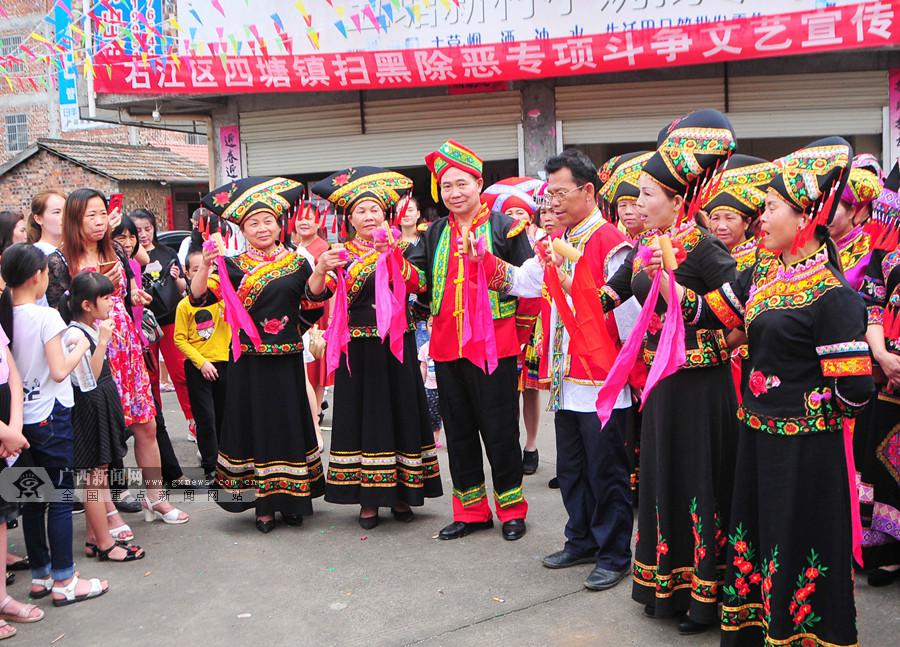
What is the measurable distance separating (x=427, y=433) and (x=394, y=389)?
33cm

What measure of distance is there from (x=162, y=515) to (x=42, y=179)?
16.3m

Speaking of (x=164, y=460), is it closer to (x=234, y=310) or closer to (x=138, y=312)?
(x=138, y=312)

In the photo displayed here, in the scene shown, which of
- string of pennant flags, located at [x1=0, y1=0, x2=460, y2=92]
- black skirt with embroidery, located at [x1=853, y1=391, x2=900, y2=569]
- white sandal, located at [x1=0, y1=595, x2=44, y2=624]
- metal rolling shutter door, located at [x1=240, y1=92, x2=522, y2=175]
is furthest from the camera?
metal rolling shutter door, located at [x1=240, y1=92, x2=522, y2=175]

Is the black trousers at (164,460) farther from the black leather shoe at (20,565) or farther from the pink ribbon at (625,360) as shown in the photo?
the pink ribbon at (625,360)

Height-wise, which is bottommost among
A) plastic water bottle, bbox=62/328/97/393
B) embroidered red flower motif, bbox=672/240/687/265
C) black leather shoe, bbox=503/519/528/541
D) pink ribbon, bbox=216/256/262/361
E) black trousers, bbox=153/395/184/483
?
black leather shoe, bbox=503/519/528/541

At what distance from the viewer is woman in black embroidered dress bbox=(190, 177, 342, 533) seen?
4.94 metres

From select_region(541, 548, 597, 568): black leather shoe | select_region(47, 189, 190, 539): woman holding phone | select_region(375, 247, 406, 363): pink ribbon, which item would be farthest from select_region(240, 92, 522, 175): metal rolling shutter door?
select_region(541, 548, 597, 568): black leather shoe

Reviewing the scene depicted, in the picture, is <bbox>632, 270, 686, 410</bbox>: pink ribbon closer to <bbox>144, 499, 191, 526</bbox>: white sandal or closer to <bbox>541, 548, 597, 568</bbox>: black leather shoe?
<bbox>541, 548, 597, 568</bbox>: black leather shoe

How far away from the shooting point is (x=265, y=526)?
505 centimetres

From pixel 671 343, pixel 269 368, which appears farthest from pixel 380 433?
pixel 671 343

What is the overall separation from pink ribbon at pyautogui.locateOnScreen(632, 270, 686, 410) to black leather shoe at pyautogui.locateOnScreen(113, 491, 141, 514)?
11.9 feet

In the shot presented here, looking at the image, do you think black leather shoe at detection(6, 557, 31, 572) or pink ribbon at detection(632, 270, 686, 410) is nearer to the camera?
pink ribbon at detection(632, 270, 686, 410)

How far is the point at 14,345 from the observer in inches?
157

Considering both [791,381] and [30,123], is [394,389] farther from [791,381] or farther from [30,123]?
[30,123]
